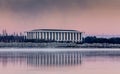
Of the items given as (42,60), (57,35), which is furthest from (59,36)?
(42,60)

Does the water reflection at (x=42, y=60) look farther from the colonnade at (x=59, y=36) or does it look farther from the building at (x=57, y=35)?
the colonnade at (x=59, y=36)

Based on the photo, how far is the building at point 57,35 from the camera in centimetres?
5922

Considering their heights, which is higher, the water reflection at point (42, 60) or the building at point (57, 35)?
the building at point (57, 35)

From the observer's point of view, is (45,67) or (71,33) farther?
(71,33)

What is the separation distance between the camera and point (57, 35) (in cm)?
6062

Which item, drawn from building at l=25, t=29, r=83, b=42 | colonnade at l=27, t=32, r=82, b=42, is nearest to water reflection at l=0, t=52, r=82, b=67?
building at l=25, t=29, r=83, b=42

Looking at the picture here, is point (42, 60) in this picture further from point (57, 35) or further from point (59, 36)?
point (57, 35)

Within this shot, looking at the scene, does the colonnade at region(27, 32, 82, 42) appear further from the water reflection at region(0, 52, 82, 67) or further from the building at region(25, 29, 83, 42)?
the water reflection at region(0, 52, 82, 67)

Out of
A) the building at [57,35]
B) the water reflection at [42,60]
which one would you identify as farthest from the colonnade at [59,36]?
the water reflection at [42,60]

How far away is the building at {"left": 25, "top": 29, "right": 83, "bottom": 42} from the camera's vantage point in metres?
59.2

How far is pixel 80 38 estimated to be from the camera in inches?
2340

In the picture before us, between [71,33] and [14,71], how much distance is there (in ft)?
143

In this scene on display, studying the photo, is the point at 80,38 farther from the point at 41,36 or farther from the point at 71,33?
the point at 41,36

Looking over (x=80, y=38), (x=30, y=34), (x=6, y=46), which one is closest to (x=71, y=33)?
(x=80, y=38)
